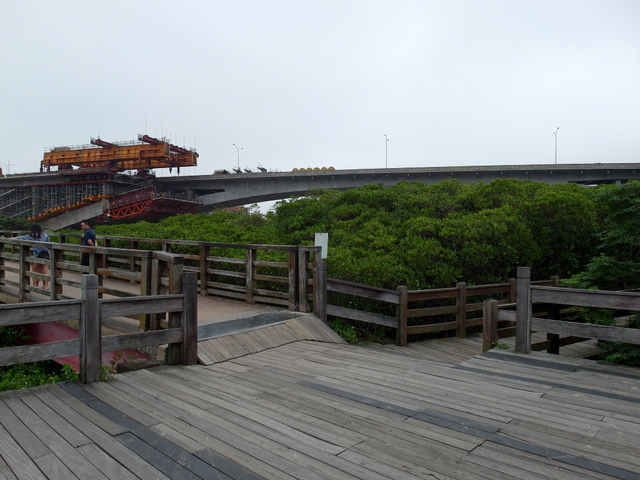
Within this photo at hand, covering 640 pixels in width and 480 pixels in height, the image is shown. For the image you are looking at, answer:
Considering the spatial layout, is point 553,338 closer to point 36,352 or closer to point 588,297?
point 588,297

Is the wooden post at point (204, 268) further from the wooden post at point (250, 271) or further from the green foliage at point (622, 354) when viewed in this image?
the green foliage at point (622, 354)

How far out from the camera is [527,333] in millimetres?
6195

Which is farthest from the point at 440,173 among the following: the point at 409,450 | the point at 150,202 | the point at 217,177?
the point at 409,450

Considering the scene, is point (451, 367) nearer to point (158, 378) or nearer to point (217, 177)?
point (158, 378)

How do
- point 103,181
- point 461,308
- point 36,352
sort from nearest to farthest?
point 36,352 → point 461,308 → point 103,181

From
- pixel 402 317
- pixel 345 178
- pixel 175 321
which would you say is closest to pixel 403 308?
pixel 402 317

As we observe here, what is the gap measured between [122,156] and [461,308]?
56.3 metres

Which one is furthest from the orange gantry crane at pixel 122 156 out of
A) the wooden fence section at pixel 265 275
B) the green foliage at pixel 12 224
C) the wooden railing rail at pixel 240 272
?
the wooden fence section at pixel 265 275

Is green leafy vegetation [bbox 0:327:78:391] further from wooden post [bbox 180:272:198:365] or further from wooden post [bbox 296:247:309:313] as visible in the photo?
wooden post [bbox 296:247:309:313]

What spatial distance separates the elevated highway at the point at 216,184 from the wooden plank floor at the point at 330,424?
2799 centimetres

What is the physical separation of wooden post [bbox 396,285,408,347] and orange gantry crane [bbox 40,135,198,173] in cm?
5315

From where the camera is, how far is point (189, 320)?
559 cm

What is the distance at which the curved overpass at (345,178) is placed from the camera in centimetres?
3884

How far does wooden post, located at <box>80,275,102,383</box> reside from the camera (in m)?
4.73
